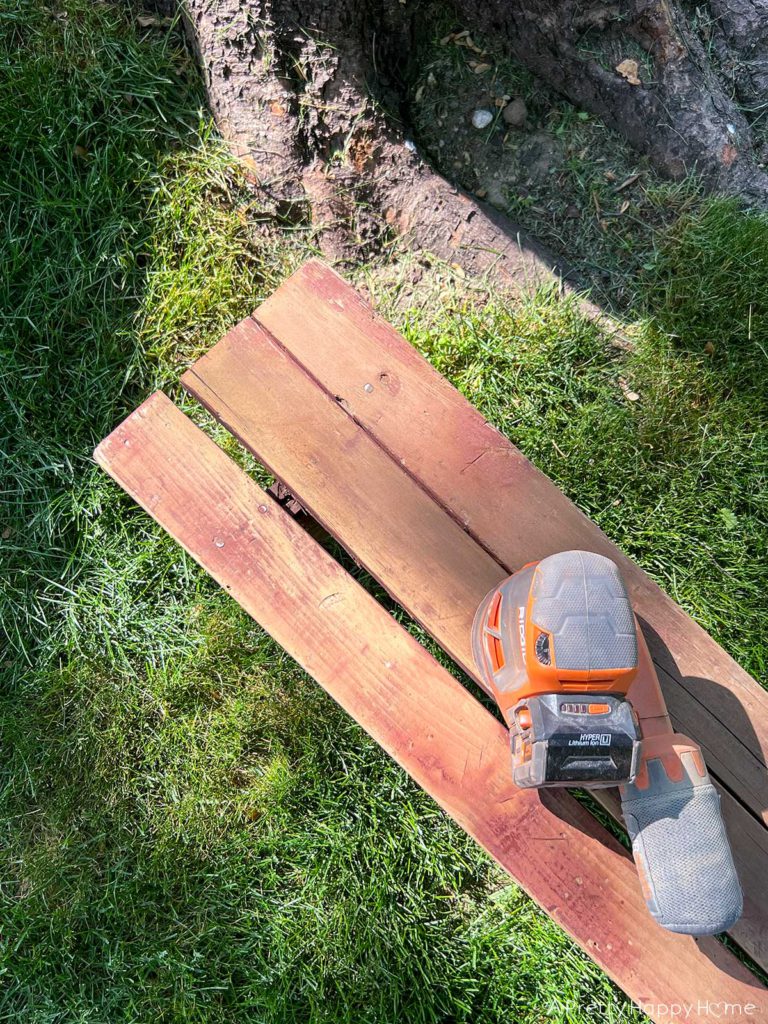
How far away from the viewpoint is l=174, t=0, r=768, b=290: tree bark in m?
2.17

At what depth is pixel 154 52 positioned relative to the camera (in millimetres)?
2355

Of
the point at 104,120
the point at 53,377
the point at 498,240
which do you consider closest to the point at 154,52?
the point at 104,120

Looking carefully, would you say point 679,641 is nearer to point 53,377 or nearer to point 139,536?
point 139,536

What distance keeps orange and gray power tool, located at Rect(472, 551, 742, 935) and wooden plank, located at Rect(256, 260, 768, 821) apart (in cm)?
27

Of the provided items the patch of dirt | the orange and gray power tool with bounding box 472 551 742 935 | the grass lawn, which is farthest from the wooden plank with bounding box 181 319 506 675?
the patch of dirt

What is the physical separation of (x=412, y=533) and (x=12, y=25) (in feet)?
6.72

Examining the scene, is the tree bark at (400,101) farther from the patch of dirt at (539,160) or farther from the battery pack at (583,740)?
the battery pack at (583,740)

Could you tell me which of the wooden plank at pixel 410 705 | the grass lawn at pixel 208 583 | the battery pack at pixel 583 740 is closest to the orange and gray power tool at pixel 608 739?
the battery pack at pixel 583 740

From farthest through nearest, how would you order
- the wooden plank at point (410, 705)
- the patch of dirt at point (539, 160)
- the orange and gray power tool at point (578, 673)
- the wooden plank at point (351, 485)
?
the patch of dirt at point (539, 160) < the wooden plank at point (351, 485) < the wooden plank at point (410, 705) < the orange and gray power tool at point (578, 673)

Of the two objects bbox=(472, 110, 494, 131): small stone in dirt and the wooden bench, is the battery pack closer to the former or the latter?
the wooden bench

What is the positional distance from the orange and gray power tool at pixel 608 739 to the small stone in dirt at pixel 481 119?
168 cm

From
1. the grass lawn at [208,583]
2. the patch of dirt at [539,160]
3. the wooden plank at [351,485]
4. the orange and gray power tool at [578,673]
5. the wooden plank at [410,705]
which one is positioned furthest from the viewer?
the patch of dirt at [539,160]

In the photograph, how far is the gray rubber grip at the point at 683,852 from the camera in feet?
4.56

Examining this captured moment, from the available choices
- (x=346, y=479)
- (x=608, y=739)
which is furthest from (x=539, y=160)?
(x=608, y=739)
